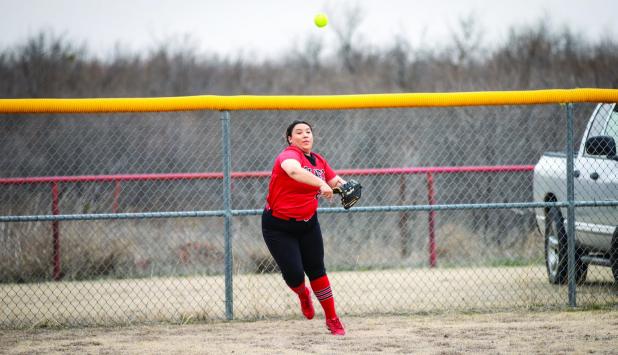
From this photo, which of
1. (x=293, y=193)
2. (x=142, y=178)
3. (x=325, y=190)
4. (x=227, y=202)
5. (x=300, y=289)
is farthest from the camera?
(x=142, y=178)

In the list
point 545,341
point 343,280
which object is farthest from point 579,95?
point 343,280

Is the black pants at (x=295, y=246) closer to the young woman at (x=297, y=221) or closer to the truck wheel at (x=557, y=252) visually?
the young woman at (x=297, y=221)

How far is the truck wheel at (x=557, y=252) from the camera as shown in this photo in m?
9.21

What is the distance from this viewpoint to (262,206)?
43.8ft

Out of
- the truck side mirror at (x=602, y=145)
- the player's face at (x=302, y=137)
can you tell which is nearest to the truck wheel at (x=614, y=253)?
the truck side mirror at (x=602, y=145)

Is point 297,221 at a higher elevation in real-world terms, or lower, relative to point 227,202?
lower

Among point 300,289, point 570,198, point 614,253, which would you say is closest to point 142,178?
point 300,289

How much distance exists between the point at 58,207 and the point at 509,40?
1571 cm

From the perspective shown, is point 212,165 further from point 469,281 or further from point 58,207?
point 469,281

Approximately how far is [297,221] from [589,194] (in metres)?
3.54

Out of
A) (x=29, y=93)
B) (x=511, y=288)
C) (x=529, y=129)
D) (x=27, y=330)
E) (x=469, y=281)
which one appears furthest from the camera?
(x=29, y=93)

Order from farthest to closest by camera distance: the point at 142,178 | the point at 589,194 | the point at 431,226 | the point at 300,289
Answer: the point at 431,226
the point at 142,178
the point at 589,194
the point at 300,289

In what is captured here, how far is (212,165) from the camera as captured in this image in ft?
55.8

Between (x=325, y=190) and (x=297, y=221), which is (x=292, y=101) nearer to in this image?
(x=297, y=221)
